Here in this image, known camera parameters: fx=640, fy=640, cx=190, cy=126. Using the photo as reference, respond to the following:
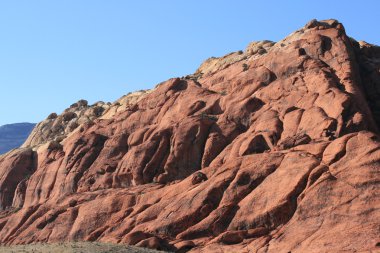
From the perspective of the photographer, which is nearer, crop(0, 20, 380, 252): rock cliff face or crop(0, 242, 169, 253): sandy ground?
crop(0, 20, 380, 252): rock cliff face

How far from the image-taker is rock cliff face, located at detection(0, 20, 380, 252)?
4884 centimetres

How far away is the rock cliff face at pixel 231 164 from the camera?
48844mm

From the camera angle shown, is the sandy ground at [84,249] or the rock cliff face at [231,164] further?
the sandy ground at [84,249]

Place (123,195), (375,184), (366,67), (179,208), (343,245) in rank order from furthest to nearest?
(366,67), (123,195), (179,208), (375,184), (343,245)

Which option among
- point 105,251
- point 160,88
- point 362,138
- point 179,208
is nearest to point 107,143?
point 160,88

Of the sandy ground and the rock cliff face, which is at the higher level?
the rock cliff face

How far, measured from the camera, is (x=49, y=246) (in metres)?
52.8

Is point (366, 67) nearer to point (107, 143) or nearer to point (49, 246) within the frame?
point (107, 143)

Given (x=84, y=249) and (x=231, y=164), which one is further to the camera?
(x=231, y=164)

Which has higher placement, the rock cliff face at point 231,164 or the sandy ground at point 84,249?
the rock cliff face at point 231,164

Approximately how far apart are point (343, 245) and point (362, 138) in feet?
35.7

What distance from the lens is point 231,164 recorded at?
57.7 m

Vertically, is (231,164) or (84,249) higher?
(231,164)

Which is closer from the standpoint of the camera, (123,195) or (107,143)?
(123,195)
